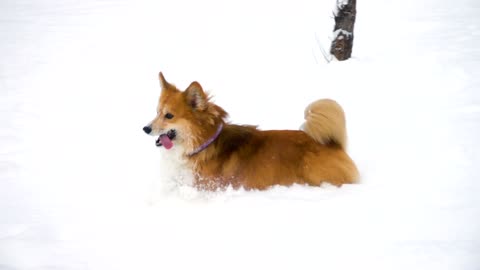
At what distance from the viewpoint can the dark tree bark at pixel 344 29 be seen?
6.15m

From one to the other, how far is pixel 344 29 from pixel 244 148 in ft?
12.7

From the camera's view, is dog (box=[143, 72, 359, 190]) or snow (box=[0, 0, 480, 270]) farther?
dog (box=[143, 72, 359, 190])

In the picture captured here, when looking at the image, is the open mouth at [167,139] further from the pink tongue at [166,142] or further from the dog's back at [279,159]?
the dog's back at [279,159]

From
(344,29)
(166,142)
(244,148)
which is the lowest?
(244,148)

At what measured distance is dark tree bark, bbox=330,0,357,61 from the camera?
20.2 ft

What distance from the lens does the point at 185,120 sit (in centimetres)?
342

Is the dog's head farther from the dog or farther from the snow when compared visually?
the snow

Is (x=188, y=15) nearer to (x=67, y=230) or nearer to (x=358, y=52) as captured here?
(x=358, y=52)

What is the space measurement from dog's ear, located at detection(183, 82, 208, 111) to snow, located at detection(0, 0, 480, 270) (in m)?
0.57

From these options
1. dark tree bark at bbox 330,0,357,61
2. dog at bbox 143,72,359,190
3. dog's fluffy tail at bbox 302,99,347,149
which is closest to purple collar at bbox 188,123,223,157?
dog at bbox 143,72,359,190

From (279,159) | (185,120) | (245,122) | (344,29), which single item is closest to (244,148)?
(279,159)

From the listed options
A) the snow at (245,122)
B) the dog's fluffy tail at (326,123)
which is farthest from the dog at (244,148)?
the snow at (245,122)

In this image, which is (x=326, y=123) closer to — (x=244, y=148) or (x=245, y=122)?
(x=244, y=148)

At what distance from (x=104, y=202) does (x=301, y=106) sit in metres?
3.27
